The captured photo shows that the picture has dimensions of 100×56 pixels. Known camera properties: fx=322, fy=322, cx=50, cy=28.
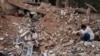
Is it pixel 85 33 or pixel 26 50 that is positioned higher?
pixel 85 33

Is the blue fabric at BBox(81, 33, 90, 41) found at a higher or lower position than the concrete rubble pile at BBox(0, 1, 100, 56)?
higher

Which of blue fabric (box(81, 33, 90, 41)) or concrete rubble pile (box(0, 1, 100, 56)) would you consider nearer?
concrete rubble pile (box(0, 1, 100, 56))

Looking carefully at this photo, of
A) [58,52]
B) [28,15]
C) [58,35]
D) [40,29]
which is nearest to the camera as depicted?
[58,52]

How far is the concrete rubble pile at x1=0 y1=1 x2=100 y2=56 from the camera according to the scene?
1267 centimetres

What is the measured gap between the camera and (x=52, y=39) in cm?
1380

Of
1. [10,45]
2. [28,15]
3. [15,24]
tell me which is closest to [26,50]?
[10,45]

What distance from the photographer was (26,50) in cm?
1309

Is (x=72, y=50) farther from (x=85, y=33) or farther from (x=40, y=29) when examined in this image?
(x=40, y=29)

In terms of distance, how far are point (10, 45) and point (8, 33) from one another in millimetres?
1530

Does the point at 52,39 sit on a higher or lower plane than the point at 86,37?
lower

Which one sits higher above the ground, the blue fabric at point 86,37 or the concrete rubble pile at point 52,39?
the blue fabric at point 86,37

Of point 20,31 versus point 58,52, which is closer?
point 58,52

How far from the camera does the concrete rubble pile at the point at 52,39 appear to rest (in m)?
12.7

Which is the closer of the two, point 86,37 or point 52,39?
point 86,37
